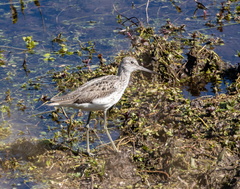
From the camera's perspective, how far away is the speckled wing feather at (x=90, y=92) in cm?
735

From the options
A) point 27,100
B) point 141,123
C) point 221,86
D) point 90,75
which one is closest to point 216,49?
point 221,86

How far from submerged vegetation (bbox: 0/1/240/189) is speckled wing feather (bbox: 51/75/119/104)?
18.0 inches

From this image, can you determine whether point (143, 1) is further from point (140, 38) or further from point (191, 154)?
point (191, 154)

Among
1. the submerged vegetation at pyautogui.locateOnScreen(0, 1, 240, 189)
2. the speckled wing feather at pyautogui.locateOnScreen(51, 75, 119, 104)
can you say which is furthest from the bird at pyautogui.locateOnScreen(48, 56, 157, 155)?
the submerged vegetation at pyautogui.locateOnScreen(0, 1, 240, 189)

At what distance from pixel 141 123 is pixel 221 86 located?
2.33m

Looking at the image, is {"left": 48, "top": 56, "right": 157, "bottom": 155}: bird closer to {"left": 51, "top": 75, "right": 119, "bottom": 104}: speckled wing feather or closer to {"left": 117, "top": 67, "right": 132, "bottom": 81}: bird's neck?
{"left": 51, "top": 75, "right": 119, "bottom": 104}: speckled wing feather

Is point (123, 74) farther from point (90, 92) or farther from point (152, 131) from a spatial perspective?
A: point (152, 131)

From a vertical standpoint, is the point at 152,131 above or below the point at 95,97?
below

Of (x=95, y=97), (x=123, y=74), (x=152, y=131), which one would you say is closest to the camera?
(x=95, y=97)

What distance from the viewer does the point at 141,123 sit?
7891 mm

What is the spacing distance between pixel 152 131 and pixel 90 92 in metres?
1.18

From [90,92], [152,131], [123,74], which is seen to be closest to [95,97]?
[90,92]

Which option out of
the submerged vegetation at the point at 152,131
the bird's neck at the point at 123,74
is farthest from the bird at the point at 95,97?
the submerged vegetation at the point at 152,131

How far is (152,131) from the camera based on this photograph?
25.1 feet
